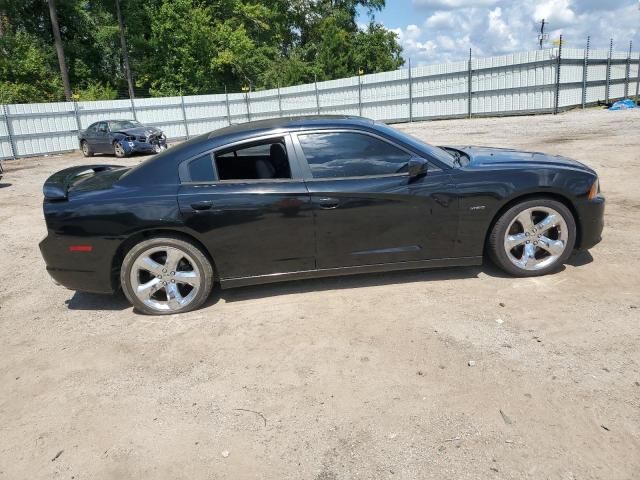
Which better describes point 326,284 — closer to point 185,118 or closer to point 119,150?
point 119,150

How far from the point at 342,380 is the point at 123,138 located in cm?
1709

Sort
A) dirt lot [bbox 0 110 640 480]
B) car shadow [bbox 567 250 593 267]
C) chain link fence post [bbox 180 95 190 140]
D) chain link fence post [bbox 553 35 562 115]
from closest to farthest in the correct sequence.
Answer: dirt lot [bbox 0 110 640 480], car shadow [bbox 567 250 593 267], chain link fence post [bbox 553 35 562 115], chain link fence post [bbox 180 95 190 140]

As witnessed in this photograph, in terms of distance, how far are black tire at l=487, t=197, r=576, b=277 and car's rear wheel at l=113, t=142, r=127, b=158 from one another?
16.3 metres

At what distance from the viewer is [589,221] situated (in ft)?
14.0

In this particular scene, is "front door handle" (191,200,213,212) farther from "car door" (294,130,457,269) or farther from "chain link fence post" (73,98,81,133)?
"chain link fence post" (73,98,81,133)

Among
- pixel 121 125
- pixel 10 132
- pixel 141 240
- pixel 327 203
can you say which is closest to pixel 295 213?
pixel 327 203

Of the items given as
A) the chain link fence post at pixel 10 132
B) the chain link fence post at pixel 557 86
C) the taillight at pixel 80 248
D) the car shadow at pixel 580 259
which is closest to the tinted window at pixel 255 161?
the taillight at pixel 80 248

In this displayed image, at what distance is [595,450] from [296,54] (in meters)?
48.8

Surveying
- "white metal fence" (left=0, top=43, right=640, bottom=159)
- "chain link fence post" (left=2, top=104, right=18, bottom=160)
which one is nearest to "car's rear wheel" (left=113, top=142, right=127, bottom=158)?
"chain link fence post" (left=2, top=104, right=18, bottom=160)

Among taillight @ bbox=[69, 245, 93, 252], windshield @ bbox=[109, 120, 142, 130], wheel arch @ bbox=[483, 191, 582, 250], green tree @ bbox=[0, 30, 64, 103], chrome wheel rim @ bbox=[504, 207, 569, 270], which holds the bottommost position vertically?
chrome wheel rim @ bbox=[504, 207, 569, 270]

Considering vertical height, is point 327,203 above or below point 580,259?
above

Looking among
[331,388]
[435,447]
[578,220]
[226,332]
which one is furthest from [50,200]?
[578,220]

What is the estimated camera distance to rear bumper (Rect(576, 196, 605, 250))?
424 centimetres

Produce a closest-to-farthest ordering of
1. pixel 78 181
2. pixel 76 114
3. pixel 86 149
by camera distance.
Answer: pixel 78 181 < pixel 86 149 < pixel 76 114
